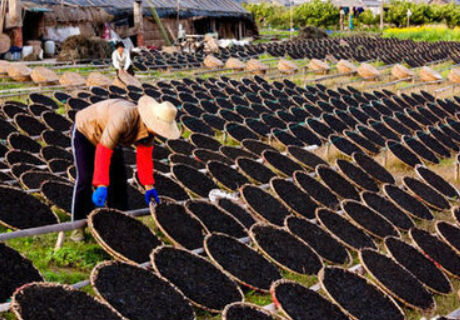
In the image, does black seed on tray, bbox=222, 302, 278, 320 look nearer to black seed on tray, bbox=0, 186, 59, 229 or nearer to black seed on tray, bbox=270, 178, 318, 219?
black seed on tray, bbox=0, 186, 59, 229

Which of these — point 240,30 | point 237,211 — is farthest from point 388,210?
point 240,30

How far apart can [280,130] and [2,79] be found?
1019 cm

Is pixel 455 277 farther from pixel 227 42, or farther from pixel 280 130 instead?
pixel 227 42

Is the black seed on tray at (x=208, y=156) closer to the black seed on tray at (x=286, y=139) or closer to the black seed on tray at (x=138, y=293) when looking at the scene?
the black seed on tray at (x=286, y=139)

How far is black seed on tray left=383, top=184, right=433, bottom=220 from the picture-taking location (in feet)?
22.7

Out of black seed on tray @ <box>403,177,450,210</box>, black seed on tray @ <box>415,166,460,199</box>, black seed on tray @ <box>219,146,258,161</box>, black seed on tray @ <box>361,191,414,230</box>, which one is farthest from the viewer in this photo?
black seed on tray @ <box>219,146,258,161</box>

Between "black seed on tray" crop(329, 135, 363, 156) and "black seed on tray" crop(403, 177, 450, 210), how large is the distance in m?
1.49

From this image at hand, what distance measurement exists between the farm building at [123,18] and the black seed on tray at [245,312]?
2113cm

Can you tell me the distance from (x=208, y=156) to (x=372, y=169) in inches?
95.3

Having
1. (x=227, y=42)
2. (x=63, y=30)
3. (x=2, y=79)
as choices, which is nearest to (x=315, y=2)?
(x=227, y=42)

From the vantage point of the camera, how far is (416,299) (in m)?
4.77

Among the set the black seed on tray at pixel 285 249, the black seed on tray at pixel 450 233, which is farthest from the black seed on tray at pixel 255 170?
the black seed on tray at pixel 450 233

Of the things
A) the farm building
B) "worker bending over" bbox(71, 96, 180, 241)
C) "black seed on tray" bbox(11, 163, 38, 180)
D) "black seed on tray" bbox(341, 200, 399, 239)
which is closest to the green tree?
the farm building

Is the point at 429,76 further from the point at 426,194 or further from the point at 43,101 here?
the point at 43,101
